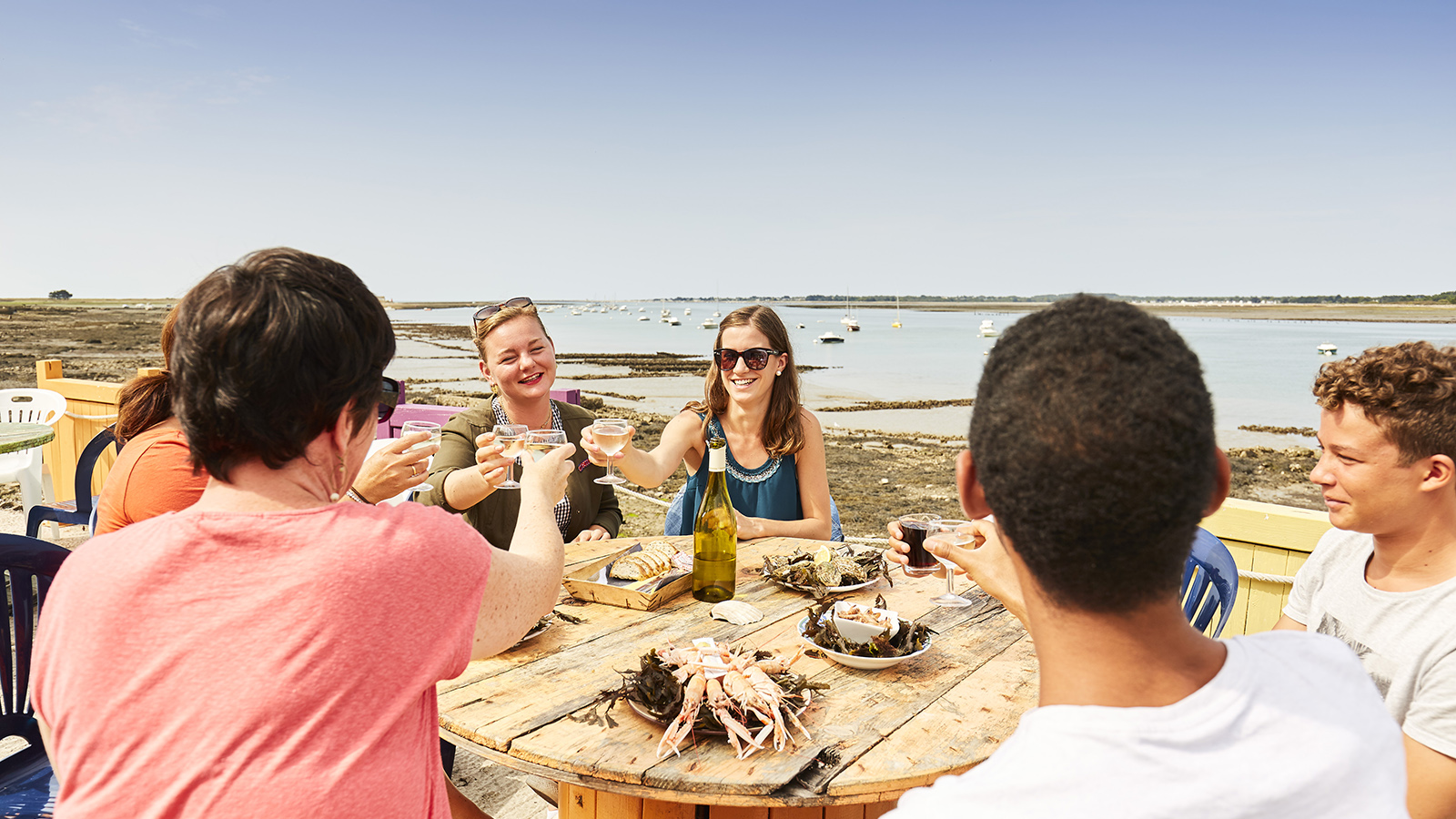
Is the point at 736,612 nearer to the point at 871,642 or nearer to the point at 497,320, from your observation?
the point at 871,642

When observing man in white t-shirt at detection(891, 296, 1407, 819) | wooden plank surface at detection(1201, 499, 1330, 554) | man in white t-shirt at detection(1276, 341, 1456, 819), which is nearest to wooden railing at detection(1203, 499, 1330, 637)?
wooden plank surface at detection(1201, 499, 1330, 554)

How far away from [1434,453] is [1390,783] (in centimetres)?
142

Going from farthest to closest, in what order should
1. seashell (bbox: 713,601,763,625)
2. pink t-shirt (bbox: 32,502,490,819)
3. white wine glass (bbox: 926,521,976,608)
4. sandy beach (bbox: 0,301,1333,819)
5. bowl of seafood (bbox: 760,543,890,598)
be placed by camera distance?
1. sandy beach (bbox: 0,301,1333,819)
2. bowl of seafood (bbox: 760,543,890,598)
3. seashell (bbox: 713,601,763,625)
4. white wine glass (bbox: 926,521,976,608)
5. pink t-shirt (bbox: 32,502,490,819)

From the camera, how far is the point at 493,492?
342 cm

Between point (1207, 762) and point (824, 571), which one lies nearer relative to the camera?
point (1207, 762)

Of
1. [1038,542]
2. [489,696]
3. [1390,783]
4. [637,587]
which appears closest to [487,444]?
[637,587]

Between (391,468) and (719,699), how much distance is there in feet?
4.42

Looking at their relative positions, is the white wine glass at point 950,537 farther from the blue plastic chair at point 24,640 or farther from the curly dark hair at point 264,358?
the blue plastic chair at point 24,640

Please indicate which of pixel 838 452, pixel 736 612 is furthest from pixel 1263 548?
pixel 838 452

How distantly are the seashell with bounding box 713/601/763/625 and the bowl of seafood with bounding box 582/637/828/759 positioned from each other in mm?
466

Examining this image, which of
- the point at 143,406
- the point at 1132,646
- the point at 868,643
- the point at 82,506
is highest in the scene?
the point at 143,406

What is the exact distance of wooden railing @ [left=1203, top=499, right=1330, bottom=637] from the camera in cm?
385

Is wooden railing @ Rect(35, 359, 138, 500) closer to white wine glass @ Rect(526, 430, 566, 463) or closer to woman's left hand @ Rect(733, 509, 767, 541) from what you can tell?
woman's left hand @ Rect(733, 509, 767, 541)

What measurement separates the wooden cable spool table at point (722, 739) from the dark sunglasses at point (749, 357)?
1.53 m
